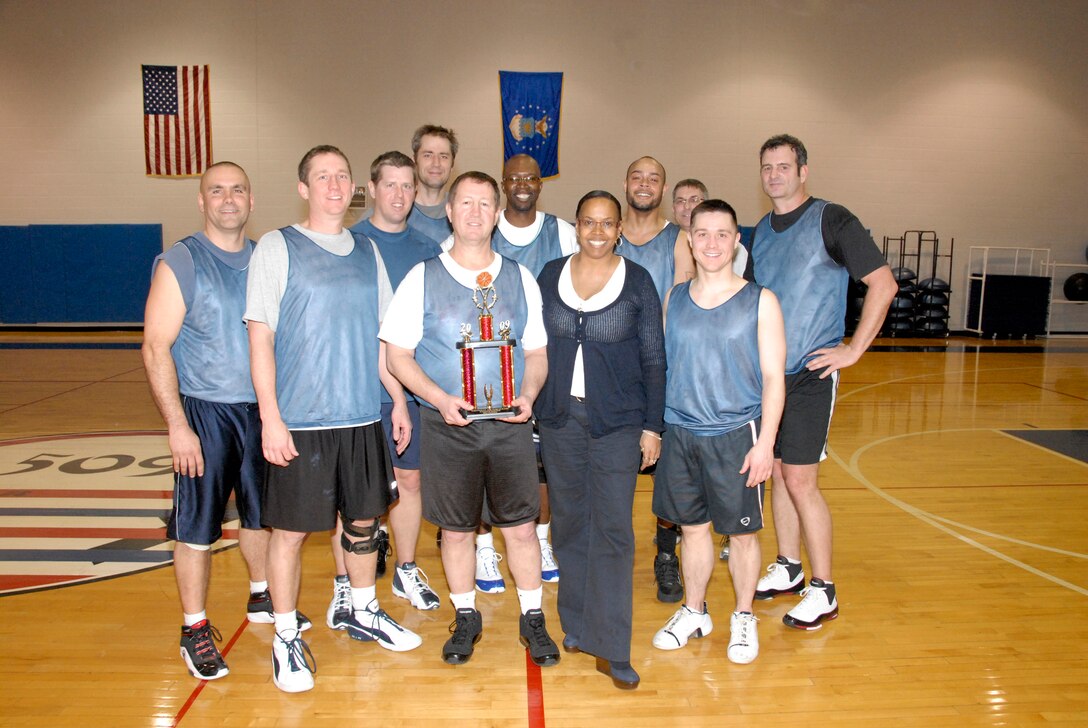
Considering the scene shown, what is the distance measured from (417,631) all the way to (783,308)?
1.90 m

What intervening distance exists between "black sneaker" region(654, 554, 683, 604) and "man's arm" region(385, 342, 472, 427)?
4.52 ft

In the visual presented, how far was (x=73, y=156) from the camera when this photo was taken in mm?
12914

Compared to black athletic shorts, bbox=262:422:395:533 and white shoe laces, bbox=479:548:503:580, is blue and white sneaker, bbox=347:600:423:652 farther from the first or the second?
white shoe laces, bbox=479:548:503:580

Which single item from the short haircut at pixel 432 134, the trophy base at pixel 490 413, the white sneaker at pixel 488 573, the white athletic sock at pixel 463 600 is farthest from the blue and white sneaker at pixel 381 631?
the short haircut at pixel 432 134

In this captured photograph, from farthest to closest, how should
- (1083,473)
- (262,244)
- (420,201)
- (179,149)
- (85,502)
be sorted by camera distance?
(179,149)
(1083,473)
(85,502)
(420,201)
(262,244)

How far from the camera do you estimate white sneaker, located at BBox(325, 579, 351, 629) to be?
3.25m

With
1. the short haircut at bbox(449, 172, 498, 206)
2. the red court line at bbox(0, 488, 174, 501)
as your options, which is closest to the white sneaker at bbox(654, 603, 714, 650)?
the short haircut at bbox(449, 172, 498, 206)

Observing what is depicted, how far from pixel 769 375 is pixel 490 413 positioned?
938mm

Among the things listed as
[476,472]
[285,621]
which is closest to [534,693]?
[476,472]

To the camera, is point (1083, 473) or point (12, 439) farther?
point (12, 439)

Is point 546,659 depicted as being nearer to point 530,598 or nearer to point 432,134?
point 530,598

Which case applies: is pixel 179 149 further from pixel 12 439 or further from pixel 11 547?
pixel 11 547

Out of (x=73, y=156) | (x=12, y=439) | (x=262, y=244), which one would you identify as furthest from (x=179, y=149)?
(x=262, y=244)

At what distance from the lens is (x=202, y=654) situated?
9.39 ft
